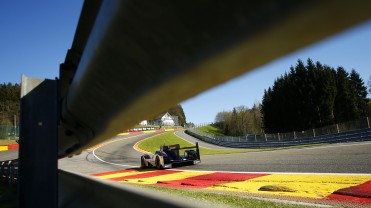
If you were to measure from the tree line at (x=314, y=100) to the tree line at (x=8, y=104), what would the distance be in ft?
196

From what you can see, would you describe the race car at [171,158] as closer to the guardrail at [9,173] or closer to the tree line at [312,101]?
the guardrail at [9,173]

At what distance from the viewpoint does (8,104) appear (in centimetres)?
8375

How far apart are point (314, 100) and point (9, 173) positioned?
4869cm

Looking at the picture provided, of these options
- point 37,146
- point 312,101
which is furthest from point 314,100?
point 37,146

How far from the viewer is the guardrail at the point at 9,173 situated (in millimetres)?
13867

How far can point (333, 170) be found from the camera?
9.70 meters

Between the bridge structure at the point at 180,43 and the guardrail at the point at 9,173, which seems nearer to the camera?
the bridge structure at the point at 180,43

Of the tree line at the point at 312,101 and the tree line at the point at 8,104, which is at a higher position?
the tree line at the point at 8,104

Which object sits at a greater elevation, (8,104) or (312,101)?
(8,104)

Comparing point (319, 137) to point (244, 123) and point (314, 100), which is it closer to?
point (314, 100)

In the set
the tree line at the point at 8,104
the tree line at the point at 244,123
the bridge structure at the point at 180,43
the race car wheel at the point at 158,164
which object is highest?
the tree line at the point at 8,104

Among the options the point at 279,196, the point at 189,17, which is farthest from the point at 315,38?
the point at 279,196

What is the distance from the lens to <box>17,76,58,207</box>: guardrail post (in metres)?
3.06

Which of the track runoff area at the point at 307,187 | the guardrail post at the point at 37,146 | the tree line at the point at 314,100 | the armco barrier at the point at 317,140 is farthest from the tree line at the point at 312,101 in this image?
the guardrail post at the point at 37,146
